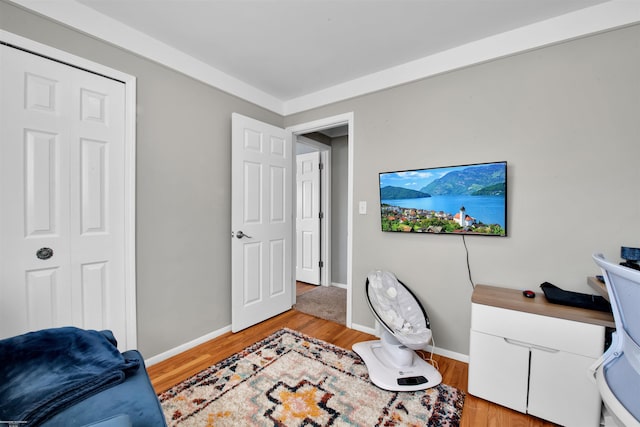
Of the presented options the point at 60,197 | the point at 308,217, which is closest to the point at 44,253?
the point at 60,197

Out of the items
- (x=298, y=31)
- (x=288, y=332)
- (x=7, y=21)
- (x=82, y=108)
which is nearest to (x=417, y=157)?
(x=298, y=31)

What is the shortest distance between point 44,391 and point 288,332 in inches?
73.0

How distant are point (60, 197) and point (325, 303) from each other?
2739 mm

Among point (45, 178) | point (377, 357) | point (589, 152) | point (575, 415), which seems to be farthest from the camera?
point (377, 357)

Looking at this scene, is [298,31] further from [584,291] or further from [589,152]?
[584,291]

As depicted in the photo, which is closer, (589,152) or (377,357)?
(589,152)

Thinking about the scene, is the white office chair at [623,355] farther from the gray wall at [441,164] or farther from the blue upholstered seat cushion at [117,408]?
the blue upholstered seat cushion at [117,408]

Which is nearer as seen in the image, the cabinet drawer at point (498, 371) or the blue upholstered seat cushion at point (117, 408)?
the blue upholstered seat cushion at point (117, 408)

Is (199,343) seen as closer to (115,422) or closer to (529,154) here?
(115,422)

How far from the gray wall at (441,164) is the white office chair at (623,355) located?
88 centimetres

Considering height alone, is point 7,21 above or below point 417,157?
above

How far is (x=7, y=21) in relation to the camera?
1467 mm

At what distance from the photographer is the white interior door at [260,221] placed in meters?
2.56

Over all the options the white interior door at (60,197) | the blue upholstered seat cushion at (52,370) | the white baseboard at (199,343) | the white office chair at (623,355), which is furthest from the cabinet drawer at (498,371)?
the white interior door at (60,197)
